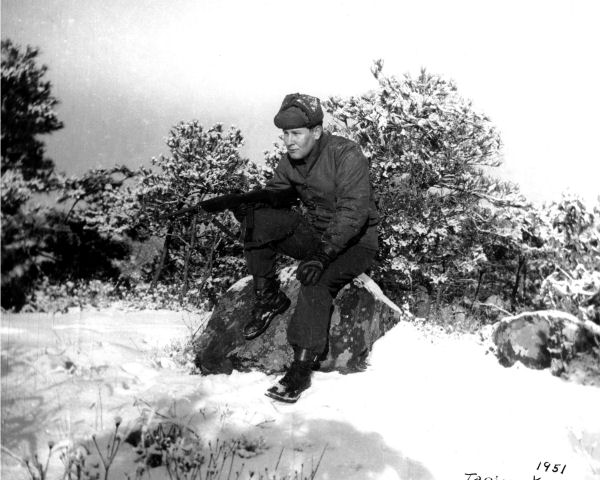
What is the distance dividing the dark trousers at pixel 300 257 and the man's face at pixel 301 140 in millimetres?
516

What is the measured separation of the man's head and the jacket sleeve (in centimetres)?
30

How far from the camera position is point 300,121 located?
3348 millimetres

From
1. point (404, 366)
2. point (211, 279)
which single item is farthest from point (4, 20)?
point (211, 279)

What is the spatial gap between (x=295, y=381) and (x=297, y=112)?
2.06m

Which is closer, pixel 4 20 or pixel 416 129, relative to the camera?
pixel 4 20

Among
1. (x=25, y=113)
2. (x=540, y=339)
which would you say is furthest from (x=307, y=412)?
(x=540, y=339)

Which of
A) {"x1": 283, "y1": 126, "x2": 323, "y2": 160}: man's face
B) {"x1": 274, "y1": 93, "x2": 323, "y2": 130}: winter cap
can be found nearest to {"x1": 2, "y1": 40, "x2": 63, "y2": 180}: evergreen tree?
{"x1": 274, "y1": 93, "x2": 323, "y2": 130}: winter cap

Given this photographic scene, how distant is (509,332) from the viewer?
4.65 m

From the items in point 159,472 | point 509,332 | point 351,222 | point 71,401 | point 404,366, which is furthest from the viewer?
point 509,332

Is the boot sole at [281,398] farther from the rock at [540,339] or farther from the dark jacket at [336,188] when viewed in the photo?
the rock at [540,339]

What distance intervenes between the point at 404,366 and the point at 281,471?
83.1 inches

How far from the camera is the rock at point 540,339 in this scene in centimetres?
422

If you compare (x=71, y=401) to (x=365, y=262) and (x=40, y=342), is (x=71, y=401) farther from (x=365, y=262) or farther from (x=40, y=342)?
(x=365, y=262)

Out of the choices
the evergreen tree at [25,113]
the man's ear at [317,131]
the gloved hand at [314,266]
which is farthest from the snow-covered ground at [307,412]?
the man's ear at [317,131]
